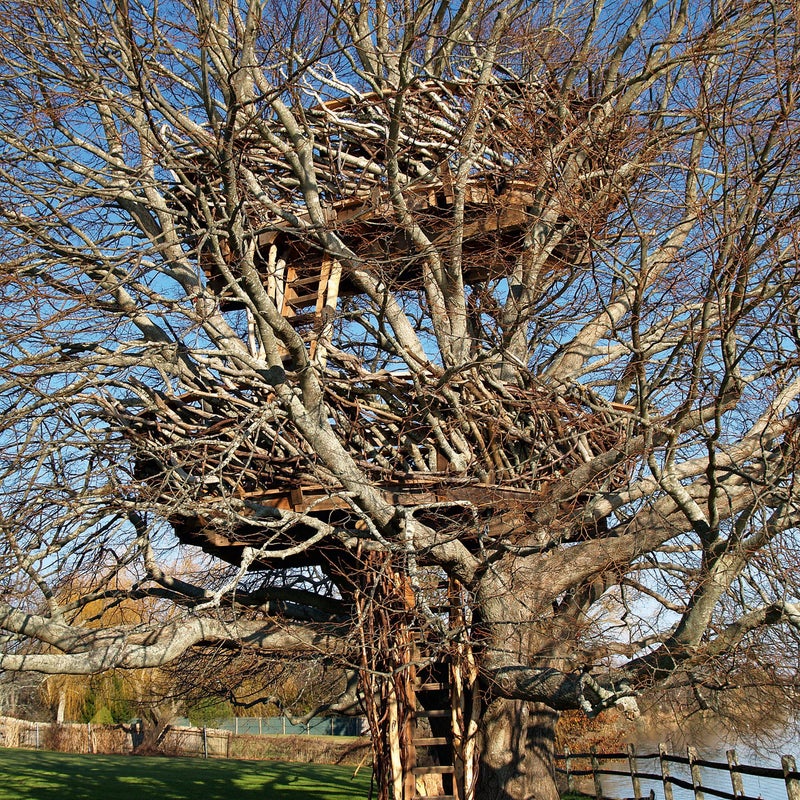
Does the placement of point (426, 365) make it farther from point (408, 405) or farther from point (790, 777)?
point (790, 777)

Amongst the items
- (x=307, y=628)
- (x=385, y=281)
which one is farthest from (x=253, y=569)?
(x=385, y=281)

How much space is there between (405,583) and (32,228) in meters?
3.95

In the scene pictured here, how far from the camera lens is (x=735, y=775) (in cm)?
1012

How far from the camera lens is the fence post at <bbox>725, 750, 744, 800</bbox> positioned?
1001cm

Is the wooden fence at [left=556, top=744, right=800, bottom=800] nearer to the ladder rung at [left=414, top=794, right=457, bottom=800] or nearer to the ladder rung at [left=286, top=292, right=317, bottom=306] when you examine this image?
the ladder rung at [left=414, top=794, right=457, bottom=800]

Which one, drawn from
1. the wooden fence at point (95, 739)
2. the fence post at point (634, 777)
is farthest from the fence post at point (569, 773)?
the wooden fence at point (95, 739)

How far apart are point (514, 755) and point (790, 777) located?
3.46 metres

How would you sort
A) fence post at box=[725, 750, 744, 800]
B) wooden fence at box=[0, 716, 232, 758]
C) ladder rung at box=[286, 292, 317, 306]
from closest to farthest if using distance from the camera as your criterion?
ladder rung at box=[286, 292, 317, 306] → fence post at box=[725, 750, 744, 800] → wooden fence at box=[0, 716, 232, 758]

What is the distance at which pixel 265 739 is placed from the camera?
88.8 ft

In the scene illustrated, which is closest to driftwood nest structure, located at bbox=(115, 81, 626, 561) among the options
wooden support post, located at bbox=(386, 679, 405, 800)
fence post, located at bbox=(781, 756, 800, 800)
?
wooden support post, located at bbox=(386, 679, 405, 800)

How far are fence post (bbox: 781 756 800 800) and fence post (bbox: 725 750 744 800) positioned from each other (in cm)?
144

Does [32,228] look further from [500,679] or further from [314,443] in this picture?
[500,679]

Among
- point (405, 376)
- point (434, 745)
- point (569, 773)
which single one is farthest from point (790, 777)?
point (569, 773)

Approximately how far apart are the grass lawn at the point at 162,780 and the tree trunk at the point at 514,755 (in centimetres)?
507
